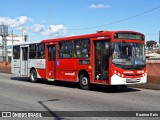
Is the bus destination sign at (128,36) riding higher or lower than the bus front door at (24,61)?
higher

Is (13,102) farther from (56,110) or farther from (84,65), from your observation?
(84,65)

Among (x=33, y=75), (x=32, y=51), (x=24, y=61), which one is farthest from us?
(x=24, y=61)

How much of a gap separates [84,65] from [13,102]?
5696 millimetres

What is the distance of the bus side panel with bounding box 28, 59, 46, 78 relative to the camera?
2115cm

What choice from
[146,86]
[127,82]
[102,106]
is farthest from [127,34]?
[102,106]

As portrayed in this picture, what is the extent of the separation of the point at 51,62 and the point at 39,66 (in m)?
1.64

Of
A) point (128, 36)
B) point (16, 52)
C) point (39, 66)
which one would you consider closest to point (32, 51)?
point (39, 66)

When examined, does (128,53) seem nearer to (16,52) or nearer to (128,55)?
(128,55)

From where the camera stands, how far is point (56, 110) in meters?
10.4

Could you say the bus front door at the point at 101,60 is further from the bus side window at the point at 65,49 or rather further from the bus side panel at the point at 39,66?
the bus side panel at the point at 39,66

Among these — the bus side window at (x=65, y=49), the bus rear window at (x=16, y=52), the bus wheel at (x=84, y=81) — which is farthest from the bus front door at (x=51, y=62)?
the bus rear window at (x=16, y=52)

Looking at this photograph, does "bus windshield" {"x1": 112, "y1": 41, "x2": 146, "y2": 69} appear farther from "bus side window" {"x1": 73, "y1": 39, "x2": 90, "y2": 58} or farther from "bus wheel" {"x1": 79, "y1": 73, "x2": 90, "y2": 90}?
"bus wheel" {"x1": 79, "y1": 73, "x2": 90, "y2": 90}

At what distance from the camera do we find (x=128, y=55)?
51.2 feet

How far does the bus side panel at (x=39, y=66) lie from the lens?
21153 millimetres
